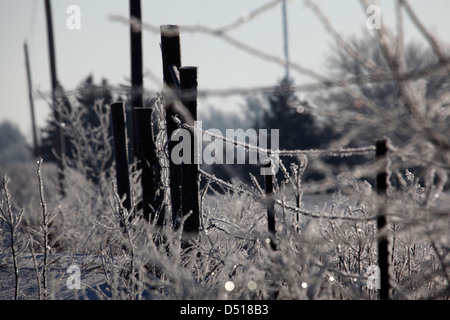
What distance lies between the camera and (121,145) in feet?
18.7

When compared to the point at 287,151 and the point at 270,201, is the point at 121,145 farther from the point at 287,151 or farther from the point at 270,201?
the point at 270,201

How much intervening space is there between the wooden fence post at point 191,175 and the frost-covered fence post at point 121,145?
1798 mm

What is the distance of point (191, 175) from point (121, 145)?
Result: 6.31 ft

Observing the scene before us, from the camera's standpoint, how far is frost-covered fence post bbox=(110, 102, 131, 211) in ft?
18.5

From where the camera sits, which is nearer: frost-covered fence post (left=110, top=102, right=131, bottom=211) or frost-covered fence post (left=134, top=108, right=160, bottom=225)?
frost-covered fence post (left=134, top=108, right=160, bottom=225)

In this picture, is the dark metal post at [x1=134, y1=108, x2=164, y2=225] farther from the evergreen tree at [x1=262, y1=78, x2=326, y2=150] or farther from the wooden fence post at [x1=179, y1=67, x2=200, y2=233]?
the evergreen tree at [x1=262, y1=78, x2=326, y2=150]

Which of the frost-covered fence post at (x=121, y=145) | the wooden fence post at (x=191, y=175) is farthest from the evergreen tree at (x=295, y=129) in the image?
the wooden fence post at (x=191, y=175)

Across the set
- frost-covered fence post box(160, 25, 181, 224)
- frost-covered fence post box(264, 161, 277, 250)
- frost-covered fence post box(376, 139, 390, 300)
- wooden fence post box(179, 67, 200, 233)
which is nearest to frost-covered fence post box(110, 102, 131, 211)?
frost-covered fence post box(160, 25, 181, 224)

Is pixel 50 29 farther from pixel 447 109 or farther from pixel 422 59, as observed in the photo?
pixel 422 59

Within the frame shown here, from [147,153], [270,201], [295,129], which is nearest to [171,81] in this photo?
[147,153]

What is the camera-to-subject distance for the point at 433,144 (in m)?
2.01

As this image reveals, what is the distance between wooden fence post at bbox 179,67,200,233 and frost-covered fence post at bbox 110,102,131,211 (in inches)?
70.8

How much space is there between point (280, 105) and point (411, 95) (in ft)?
61.6
